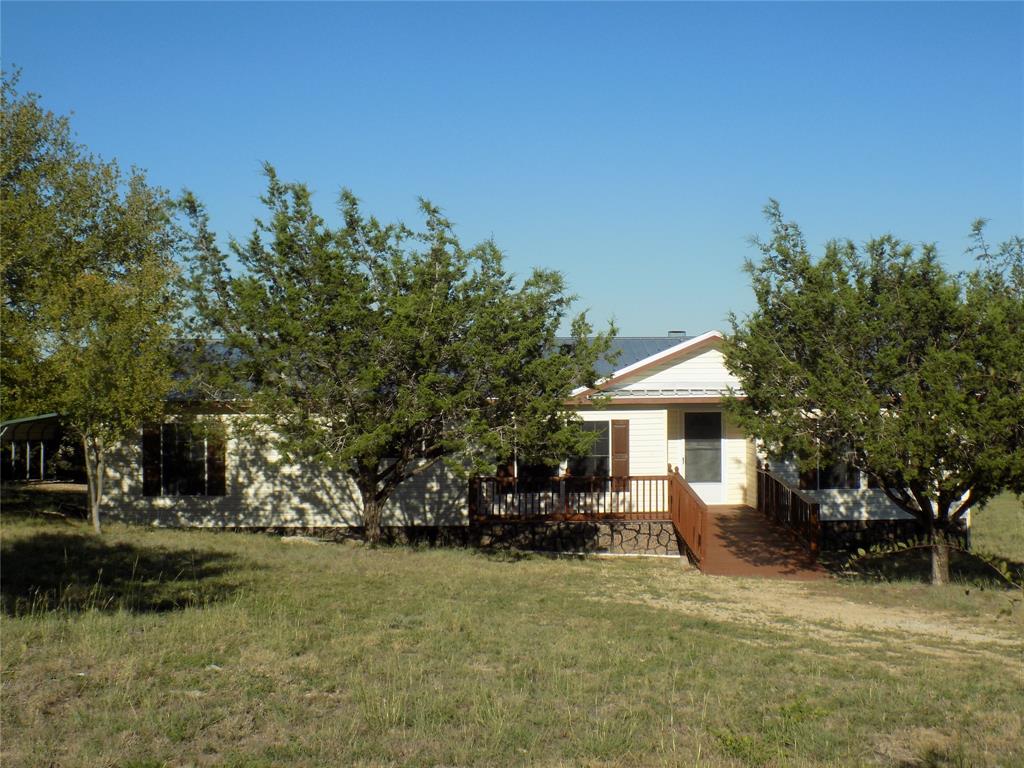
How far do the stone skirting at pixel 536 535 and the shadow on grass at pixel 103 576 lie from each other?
4.79m

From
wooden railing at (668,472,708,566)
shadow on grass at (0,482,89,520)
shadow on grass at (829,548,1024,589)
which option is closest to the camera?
shadow on grass at (829,548,1024,589)

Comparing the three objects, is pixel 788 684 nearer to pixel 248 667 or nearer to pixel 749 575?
pixel 248 667

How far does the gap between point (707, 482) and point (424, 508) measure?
6.20 meters

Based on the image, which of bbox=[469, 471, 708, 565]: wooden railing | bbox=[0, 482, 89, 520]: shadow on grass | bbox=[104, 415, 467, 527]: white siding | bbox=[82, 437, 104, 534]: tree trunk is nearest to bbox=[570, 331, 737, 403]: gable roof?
bbox=[469, 471, 708, 565]: wooden railing

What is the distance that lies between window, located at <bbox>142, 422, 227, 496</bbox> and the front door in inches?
383

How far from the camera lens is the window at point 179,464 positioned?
1927 cm

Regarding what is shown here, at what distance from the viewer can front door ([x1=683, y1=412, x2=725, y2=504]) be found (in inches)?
822

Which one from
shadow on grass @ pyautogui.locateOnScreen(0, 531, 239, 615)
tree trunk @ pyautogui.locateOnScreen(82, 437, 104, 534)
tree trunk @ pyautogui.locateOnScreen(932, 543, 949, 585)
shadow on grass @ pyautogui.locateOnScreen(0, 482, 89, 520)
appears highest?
tree trunk @ pyautogui.locateOnScreen(82, 437, 104, 534)

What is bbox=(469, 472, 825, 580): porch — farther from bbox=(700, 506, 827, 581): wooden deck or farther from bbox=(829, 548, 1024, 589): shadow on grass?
bbox=(829, 548, 1024, 589): shadow on grass

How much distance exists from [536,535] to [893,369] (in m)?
8.39

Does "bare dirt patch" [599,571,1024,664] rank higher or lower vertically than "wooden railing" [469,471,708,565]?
lower

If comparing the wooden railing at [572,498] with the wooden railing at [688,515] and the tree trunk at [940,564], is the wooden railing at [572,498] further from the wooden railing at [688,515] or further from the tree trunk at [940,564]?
the tree trunk at [940,564]

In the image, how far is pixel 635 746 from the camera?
6.16 m

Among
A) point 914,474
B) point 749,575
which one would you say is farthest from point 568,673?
point 749,575
